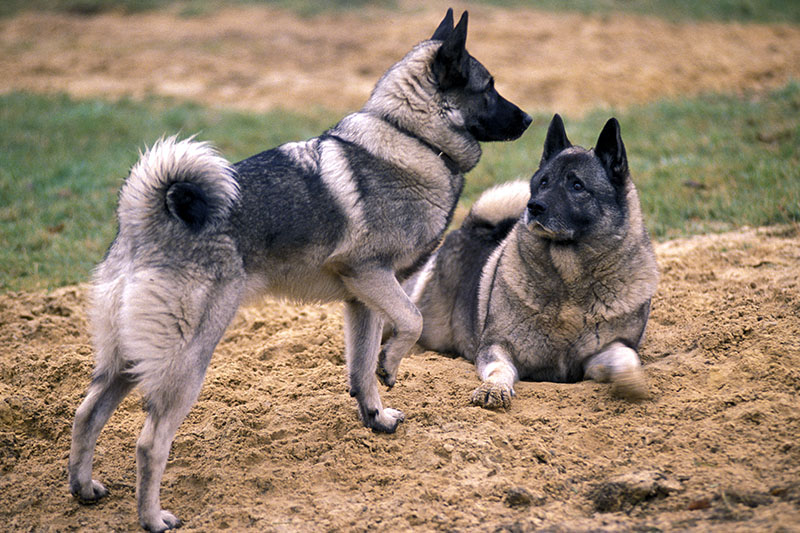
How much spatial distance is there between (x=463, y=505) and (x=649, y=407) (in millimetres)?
1240

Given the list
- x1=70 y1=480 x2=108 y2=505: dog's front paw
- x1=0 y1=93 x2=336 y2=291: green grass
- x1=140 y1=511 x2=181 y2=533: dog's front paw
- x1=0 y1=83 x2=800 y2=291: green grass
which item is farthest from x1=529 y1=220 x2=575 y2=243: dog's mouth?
x1=0 y1=93 x2=336 y2=291: green grass

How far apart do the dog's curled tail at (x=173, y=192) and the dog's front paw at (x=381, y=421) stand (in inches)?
51.9

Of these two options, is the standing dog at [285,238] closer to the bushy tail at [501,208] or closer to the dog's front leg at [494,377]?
the dog's front leg at [494,377]

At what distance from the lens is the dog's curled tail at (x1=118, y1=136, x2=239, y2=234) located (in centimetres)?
322

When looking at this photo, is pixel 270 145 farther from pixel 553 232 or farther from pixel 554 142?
pixel 553 232

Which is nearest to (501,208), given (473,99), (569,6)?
(473,99)

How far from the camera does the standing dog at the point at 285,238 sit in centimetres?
312

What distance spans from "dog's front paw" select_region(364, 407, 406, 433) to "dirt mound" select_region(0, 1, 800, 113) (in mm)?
8614

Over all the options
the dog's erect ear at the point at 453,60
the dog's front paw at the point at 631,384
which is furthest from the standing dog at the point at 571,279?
the dog's erect ear at the point at 453,60

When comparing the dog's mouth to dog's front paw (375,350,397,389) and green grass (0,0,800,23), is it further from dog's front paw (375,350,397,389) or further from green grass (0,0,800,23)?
green grass (0,0,800,23)

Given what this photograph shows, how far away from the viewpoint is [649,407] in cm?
375

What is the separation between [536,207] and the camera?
4062mm

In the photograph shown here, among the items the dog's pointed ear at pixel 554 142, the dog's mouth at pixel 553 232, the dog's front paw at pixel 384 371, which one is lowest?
the dog's front paw at pixel 384 371

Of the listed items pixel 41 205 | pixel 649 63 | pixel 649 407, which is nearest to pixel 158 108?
pixel 41 205
